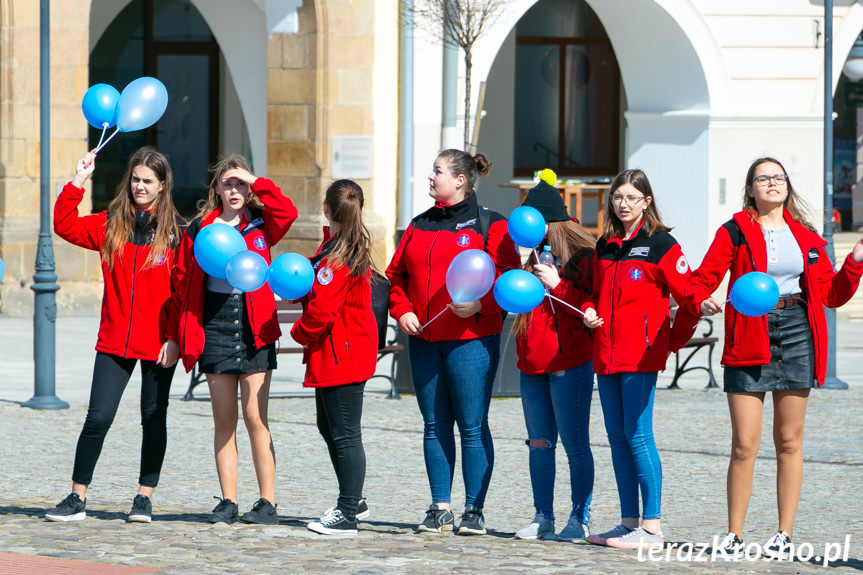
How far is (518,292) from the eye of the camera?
6.08 m

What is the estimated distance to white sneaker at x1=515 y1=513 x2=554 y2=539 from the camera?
638 centimetres

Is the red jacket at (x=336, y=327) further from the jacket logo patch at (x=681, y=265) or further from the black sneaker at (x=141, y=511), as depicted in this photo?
the jacket logo patch at (x=681, y=265)

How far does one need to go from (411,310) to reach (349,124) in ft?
36.5

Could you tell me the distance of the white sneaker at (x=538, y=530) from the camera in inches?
251

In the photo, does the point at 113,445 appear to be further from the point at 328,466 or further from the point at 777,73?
the point at 777,73

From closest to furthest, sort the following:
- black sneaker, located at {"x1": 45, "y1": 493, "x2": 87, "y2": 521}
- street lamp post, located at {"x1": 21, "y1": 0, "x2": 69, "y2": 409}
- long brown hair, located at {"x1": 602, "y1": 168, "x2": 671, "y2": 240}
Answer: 1. long brown hair, located at {"x1": 602, "y1": 168, "x2": 671, "y2": 240}
2. black sneaker, located at {"x1": 45, "y1": 493, "x2": 87, "y2": 521}
3. street lamp post, located at {"x1": 21, "y1": 0, "x2": 69, "y2": 409}

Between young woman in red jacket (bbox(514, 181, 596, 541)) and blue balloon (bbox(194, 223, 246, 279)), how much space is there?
124cm

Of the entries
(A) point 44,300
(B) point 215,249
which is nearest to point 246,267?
(B) point 215,249

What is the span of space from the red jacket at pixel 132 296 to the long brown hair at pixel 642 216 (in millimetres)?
1919

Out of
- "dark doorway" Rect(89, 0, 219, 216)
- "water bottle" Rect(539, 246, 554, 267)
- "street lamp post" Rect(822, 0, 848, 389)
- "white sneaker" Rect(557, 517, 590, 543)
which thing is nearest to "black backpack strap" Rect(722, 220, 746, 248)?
"water bottle" Rect(539, 246, 554, 267)

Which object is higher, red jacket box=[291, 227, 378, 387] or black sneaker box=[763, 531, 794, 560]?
red jacket box=[291, 227, 378, 387]

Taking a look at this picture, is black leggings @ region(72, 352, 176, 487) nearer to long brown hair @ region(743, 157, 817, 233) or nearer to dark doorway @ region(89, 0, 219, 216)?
long brown hair @ region(743, 157, 817, 233)

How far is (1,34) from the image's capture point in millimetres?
16328

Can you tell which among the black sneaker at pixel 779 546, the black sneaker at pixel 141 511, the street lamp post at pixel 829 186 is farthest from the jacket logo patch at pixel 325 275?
the street lamp post at pixel 829 186
